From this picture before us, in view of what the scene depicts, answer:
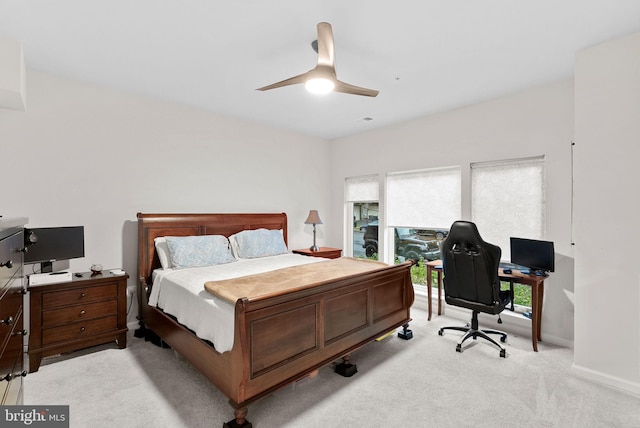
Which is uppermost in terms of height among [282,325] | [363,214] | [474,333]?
[363,214]

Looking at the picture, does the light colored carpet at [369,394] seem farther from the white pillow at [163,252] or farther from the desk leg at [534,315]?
the white pillow at [163,252]

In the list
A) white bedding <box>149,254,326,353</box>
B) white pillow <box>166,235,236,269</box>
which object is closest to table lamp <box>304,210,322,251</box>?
white bedding <box>149,254,326,353</box>

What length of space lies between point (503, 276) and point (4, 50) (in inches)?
188

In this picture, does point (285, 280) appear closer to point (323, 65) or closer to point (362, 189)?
point (323, 65)

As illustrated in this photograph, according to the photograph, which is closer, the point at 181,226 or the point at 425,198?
the point at 181,226

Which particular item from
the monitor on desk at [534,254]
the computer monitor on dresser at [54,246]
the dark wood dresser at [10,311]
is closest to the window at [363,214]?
the monitor on desk at [534,254]

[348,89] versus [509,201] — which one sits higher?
[348,89]

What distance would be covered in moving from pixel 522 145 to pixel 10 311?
14.4 feet

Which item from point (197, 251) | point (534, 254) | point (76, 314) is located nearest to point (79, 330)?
point (76, 314)

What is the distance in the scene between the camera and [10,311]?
141cm

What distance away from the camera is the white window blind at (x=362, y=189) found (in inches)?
201

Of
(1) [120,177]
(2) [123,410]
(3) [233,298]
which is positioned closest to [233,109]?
(1) [120,177]

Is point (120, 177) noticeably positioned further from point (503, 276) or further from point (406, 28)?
point (503, 276)

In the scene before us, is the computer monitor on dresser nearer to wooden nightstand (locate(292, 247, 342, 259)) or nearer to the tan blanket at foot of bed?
the tan blanket at foot of bed
